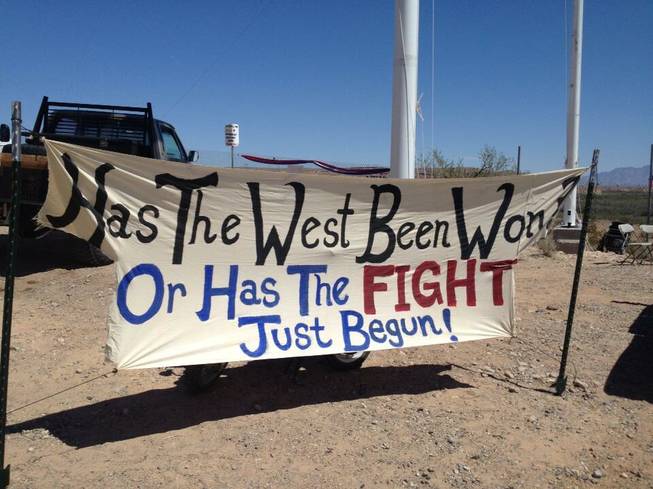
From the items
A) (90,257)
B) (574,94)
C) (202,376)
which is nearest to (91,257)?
(90,257)

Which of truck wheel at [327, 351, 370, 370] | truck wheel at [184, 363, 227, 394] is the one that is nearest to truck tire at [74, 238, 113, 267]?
truck wheel at [184, 363, 227, 394]

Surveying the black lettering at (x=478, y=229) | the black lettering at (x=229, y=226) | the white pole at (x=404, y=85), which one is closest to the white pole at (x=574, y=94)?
the white pole at (x=404, y=85)

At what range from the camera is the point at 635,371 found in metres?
4.94

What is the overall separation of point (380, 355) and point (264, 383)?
1.29 meters

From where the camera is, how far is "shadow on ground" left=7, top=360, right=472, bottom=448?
363 cm

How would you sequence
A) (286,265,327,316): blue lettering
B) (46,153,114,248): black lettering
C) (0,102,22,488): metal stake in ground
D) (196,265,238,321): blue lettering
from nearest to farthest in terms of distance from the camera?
(0,102,22,488): metal stake in ground < (46,153,114,248): black lettering < (196,265,238,321): blue lettering < (286,265,327,316): blue lettering

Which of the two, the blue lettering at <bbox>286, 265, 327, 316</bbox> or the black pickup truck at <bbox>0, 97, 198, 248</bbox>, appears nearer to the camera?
the blue lettering at <bbox>286, 265, 327, 316</bbox>

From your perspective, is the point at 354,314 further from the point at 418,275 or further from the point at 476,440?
the point at 476,440

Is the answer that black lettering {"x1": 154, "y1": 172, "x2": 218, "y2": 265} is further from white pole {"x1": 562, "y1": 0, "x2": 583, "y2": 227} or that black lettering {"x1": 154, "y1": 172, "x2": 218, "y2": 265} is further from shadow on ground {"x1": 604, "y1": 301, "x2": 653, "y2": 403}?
white pole {"x1": 562, "y1": 0, "x2": 583, "y2": 227}

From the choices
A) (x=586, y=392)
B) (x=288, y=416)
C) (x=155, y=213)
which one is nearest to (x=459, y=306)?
(x=586, y=392)

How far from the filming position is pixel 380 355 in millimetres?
5141

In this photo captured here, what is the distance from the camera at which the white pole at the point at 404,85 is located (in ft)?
21.7

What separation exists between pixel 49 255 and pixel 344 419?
7251 millimetres

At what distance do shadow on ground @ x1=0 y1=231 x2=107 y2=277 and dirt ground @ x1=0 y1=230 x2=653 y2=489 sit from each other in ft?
8.39
